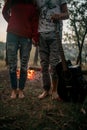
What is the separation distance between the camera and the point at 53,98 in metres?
6.80

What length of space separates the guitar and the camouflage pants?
0.65ft

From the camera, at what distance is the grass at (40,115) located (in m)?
4.90

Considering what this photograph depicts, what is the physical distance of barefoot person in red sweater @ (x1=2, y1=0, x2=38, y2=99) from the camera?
659 centimetres

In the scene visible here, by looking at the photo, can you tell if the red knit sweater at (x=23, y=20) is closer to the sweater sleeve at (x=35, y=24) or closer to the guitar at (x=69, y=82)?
the sweater sleeve at (x=35, y=24)

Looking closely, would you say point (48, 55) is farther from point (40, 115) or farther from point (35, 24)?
point (40, 115)

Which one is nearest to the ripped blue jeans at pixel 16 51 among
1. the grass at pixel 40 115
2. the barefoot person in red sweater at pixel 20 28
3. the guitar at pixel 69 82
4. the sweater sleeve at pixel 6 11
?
the barefoot person in red sweater at pixel 20 28

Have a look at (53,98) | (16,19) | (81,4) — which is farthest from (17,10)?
(81,4)

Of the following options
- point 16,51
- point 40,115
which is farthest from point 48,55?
point 40,115

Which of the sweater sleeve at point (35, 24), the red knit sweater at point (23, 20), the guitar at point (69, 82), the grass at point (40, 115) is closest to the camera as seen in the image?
the grass at point (40, 115)

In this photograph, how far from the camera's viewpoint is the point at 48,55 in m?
6.93

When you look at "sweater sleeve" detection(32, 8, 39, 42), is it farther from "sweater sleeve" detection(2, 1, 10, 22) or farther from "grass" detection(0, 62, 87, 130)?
"grass" detection(0, 62, 87, 130)

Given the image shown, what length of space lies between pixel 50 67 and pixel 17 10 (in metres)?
1.46

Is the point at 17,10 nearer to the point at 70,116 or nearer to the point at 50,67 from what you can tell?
the point at 50,67

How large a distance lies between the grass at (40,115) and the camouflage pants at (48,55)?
48 cm
